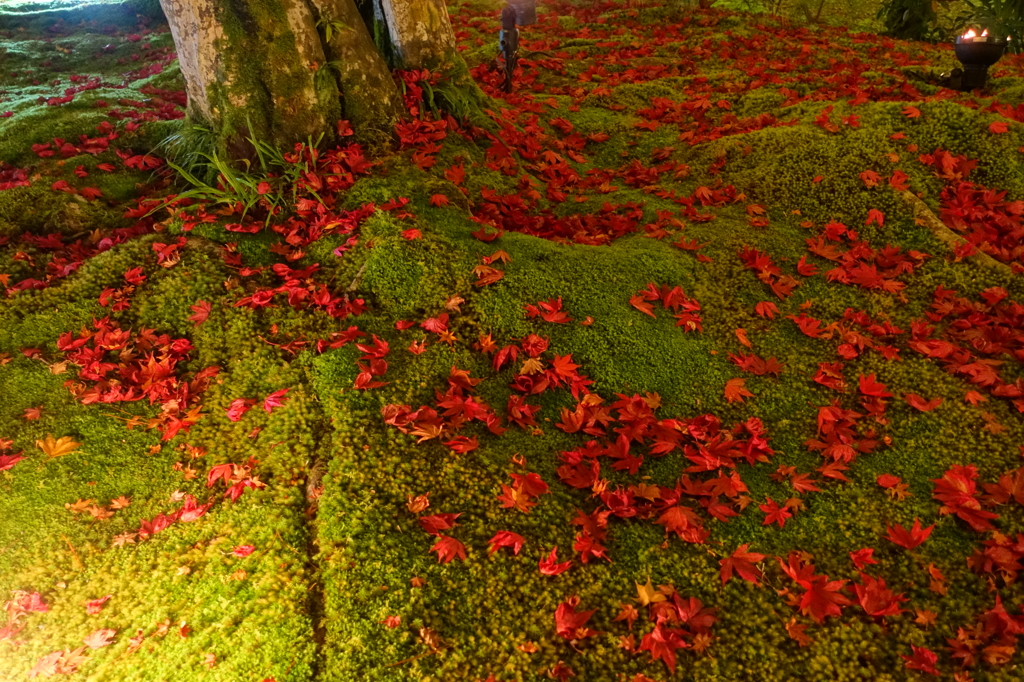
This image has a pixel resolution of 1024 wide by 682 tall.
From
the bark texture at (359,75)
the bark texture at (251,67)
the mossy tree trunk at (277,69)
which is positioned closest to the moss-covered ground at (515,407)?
the bark texture at (359,75)

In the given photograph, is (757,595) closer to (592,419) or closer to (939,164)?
(592,419)

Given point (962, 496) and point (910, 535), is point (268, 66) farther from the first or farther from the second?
point (962, 496)

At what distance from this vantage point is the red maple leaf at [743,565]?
235 cm

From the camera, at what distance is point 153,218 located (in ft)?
13.4

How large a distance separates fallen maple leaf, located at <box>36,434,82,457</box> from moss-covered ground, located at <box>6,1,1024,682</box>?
0.05 meters

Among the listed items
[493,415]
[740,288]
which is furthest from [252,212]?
[740,288]

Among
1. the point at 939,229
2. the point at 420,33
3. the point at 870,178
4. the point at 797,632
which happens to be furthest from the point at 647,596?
the point at 420,33

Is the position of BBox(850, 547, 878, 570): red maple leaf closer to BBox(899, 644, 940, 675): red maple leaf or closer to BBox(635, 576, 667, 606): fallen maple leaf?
BBox(899, 644, 940, 675): red maple leaf

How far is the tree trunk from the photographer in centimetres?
396

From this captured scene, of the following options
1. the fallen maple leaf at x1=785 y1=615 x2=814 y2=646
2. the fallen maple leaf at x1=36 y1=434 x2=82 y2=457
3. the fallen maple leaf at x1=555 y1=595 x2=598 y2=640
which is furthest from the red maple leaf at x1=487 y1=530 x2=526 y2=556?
the fallen maple leaf at x1=36 y1=434 x2=82 y2=457

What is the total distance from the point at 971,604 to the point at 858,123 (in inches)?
173

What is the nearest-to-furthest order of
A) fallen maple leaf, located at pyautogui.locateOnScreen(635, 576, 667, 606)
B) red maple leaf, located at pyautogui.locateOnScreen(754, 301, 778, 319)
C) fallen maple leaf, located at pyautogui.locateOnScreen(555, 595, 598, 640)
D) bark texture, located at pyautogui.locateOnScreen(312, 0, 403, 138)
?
fallen maple leaf, located at pyautogui.locateOnScreen(555, 595, 598, 640)
fallen maple leaf, located at pyautogui.locateOnScreen(635, 576, 667, 606)
red maple leaf, located at pyautogui.locateOnScreen(754, 301, 778, 319)
bark texture, located at pyautogui.locateOnScreen(312, 0, 403, 138)

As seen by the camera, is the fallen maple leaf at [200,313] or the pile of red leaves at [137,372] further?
the fallen maple leaf at [200,313]

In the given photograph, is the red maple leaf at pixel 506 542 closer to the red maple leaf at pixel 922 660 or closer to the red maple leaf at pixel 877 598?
the red maple leaf at pixel 877 598
